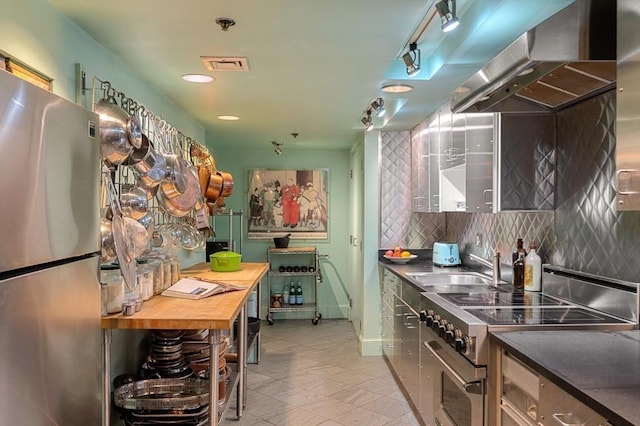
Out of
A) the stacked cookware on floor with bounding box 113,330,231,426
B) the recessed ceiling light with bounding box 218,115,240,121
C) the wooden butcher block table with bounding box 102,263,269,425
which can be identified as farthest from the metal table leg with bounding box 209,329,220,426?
the recessed ceiling light with bounding box 218,115,240,121

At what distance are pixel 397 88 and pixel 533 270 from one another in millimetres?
1342

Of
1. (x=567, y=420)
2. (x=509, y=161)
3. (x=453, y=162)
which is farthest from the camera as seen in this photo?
(x=453, y=162)

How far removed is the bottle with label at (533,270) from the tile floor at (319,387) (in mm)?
1214

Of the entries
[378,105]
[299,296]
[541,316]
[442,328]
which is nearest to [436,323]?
[442,328]

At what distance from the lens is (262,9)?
1.78 m

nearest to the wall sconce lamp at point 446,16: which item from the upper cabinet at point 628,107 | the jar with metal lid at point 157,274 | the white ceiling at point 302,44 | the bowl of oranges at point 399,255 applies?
the white ceiling at point 302,44

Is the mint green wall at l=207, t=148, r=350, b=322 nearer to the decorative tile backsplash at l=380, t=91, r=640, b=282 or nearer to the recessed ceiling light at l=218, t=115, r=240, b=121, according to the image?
the recessed ceiling light at l=218, t=115, r=240, b=121

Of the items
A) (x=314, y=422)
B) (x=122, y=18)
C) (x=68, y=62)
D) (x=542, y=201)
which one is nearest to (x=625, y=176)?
(x=542, y=201)

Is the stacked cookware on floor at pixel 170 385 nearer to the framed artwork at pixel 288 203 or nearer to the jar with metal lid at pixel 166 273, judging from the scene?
the jar with metal lid at pixel 166 273

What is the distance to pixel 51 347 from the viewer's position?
45.5 inches

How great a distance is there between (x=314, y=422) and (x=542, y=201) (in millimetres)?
2006

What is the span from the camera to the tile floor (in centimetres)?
313

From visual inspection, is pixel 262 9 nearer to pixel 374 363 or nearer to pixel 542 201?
pixel 542 201

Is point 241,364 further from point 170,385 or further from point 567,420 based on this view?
point 567,420
